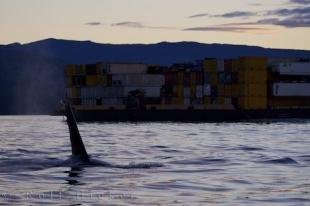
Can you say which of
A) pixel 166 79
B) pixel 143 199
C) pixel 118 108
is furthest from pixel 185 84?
pixel 143 199

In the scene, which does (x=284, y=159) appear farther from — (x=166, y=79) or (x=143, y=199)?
(x=166, y=79)

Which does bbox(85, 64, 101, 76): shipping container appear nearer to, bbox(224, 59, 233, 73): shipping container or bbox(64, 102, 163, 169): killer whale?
bbox(224, 59, 233, 73): shipping container

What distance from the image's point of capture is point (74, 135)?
73.0 feet

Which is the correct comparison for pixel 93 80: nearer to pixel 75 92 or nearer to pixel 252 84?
pixel 75 92

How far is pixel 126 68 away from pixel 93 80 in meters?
8.02

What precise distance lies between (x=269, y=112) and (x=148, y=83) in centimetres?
2953

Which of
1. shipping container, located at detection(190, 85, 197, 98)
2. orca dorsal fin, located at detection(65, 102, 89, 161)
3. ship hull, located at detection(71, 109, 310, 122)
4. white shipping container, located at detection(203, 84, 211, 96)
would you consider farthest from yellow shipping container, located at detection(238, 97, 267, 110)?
orca dorsal fin, located at detection(65, 102, 89, 161)

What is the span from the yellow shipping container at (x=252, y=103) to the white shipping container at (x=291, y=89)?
326 centimetres

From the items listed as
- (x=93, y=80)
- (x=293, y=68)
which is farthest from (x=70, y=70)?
(x=293, y=68)

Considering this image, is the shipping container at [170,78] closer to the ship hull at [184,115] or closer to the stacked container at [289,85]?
the ship hull at [184,115]

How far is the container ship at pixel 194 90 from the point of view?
148625mm

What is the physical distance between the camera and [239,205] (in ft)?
49.2

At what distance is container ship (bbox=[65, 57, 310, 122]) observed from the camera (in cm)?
14862

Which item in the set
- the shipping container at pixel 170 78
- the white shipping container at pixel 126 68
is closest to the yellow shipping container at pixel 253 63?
the shipping container at pixel 170 78
